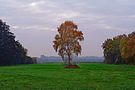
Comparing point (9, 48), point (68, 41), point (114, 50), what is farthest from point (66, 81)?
point (114, 50)

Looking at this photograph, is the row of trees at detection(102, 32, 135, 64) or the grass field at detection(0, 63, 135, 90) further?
the row of trees at detection(102, 32, 135, 64)

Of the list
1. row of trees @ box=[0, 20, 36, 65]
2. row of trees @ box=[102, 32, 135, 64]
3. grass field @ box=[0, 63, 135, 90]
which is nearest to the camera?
grass field @ box=[0, 63, 135, 90]

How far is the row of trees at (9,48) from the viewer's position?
119 meters

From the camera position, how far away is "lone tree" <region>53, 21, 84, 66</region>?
100438 millimetres

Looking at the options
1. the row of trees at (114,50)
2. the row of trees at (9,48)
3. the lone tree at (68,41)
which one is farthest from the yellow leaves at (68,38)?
the row of trees at (114,50)

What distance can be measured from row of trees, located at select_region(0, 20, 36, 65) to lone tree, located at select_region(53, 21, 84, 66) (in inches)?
898

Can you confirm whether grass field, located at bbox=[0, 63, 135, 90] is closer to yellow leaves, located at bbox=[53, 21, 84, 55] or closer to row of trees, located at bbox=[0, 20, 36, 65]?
yellow leaves, located at bbox=[53, 21, 84, 55]

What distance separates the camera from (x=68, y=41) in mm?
101062

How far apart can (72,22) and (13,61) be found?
1316 inches

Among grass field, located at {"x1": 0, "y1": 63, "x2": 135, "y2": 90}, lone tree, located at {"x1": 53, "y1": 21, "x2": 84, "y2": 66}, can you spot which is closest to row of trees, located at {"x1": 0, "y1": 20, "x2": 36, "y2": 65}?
lone tree, located at {"x1": 53, "y1": 21, "x2": 84, "y2": 66}

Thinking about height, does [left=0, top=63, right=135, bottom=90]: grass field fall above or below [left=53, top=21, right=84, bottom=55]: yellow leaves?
below

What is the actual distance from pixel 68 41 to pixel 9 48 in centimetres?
2774

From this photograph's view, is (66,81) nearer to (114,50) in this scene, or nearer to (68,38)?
(68,38)

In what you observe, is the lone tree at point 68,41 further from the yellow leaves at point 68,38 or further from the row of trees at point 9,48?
the row of trees at point 9,48
